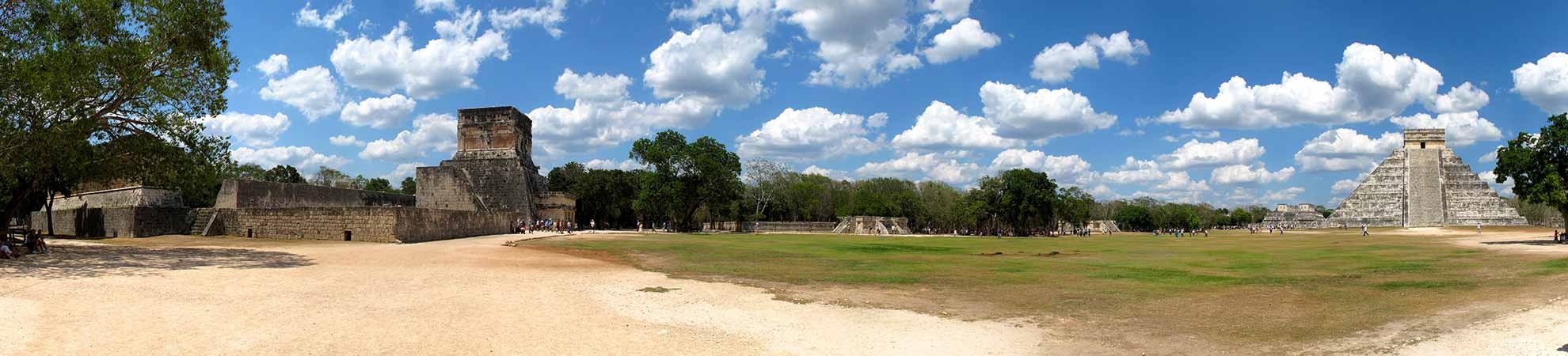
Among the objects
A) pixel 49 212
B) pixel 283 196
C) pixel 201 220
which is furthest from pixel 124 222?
pixel 283 196

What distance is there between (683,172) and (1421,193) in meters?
66.6

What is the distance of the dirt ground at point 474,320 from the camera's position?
285 inches

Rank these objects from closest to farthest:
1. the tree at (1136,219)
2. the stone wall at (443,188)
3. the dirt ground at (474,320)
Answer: the dirt ground at (474,320), the stone wall at (443,188), the tree at (1136,219)

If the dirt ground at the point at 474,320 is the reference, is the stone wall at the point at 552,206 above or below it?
above

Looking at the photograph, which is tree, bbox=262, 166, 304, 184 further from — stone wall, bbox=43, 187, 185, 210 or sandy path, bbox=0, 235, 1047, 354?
sandy path, bbox=0, 235, 1047, 354

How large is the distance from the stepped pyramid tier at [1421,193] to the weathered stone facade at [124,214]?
8665cm

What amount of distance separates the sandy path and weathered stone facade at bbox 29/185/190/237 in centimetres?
1621

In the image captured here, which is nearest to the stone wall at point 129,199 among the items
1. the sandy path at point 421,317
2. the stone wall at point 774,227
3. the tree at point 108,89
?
the tree at point 108,89

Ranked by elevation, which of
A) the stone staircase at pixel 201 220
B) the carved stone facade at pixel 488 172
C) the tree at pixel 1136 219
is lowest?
the tree at pixel 1136 219

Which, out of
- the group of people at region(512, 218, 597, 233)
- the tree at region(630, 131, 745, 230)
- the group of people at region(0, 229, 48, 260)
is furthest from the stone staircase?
the tree at region(630, 131, 745, 230)

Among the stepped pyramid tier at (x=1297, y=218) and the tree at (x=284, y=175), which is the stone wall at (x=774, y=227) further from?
the stepped pyramid tier at (x=1297, y=218)

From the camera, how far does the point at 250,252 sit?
19.1 metres

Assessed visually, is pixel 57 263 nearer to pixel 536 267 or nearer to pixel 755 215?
pixel 536 267

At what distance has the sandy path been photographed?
7324 millimetres
